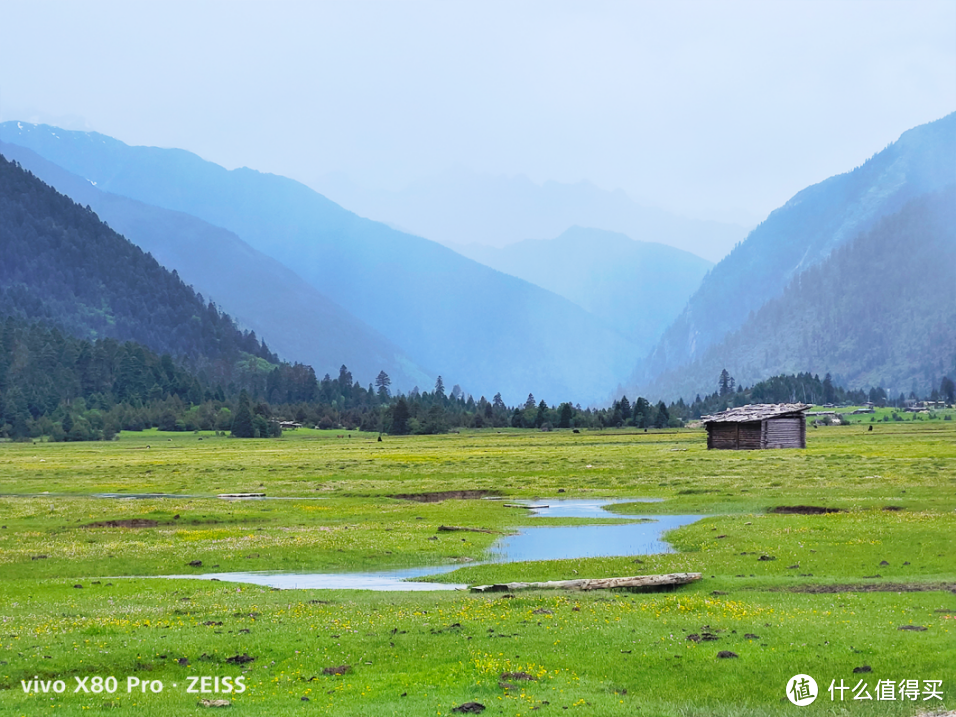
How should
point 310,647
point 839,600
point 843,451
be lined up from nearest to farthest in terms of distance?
point 310,647 → point 839,600 → point 843,451

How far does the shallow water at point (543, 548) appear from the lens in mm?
38188

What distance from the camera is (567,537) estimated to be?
52250 mm

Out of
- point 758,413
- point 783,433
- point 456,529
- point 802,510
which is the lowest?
point 456,529

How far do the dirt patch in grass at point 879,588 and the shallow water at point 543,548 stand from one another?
1232 cm

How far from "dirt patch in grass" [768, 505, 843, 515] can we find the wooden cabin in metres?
68.1

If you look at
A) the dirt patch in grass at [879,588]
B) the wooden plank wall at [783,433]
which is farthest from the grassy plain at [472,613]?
the wooden plank wall at [783,433]

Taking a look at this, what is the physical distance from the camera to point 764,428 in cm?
12725

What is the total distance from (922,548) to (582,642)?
71.3ft

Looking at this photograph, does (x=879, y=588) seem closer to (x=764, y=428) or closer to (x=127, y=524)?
(x=127, y=524)

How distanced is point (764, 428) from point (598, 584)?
100 m

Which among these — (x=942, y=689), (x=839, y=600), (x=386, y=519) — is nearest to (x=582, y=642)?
(x=942, y=689)

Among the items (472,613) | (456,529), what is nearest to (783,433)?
(456,529)

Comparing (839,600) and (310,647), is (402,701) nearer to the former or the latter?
(310,647)

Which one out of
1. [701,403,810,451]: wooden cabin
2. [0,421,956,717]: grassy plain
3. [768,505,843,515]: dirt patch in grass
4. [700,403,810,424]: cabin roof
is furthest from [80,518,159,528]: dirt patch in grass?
[701,403,810,451]: wooden cabin
